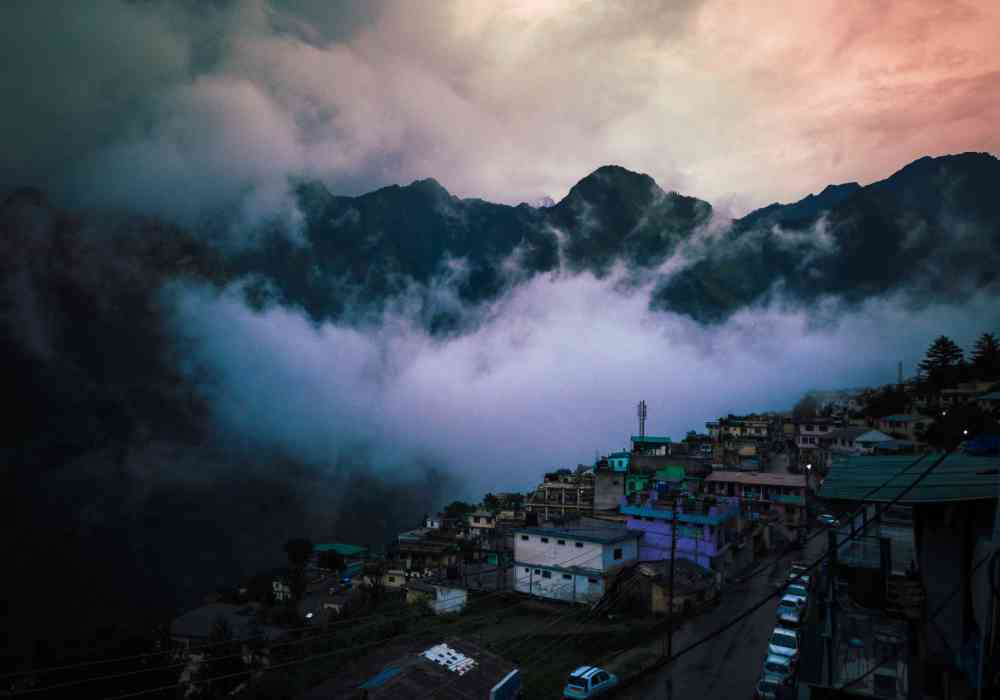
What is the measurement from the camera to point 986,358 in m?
49.1

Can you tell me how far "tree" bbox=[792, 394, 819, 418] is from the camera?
71975 millimetres

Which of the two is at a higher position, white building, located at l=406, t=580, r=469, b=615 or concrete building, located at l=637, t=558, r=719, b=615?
concrete building, located at l=637, t=558, r=719, b=615

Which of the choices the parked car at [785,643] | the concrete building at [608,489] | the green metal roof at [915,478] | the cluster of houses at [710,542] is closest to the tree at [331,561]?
the cluster of houses at [710,542]

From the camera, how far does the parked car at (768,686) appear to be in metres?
14.5

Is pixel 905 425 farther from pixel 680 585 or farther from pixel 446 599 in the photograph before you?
pixel 446 599

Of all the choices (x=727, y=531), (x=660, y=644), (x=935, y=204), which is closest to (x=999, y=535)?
(x=660, y=644)

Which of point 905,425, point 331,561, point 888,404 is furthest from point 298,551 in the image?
point 888,404

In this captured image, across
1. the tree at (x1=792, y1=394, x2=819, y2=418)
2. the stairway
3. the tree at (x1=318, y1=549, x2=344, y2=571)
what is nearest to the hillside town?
the stairway

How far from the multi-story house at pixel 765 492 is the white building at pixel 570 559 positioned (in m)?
11.9

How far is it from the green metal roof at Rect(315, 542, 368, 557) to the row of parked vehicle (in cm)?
3798

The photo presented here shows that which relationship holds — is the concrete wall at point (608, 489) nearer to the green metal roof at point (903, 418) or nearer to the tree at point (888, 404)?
the green metal roof at point (903, 418)

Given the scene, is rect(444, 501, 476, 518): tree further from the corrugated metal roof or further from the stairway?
the stairway

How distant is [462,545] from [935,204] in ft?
380

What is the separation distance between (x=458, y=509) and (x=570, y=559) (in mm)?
31530
